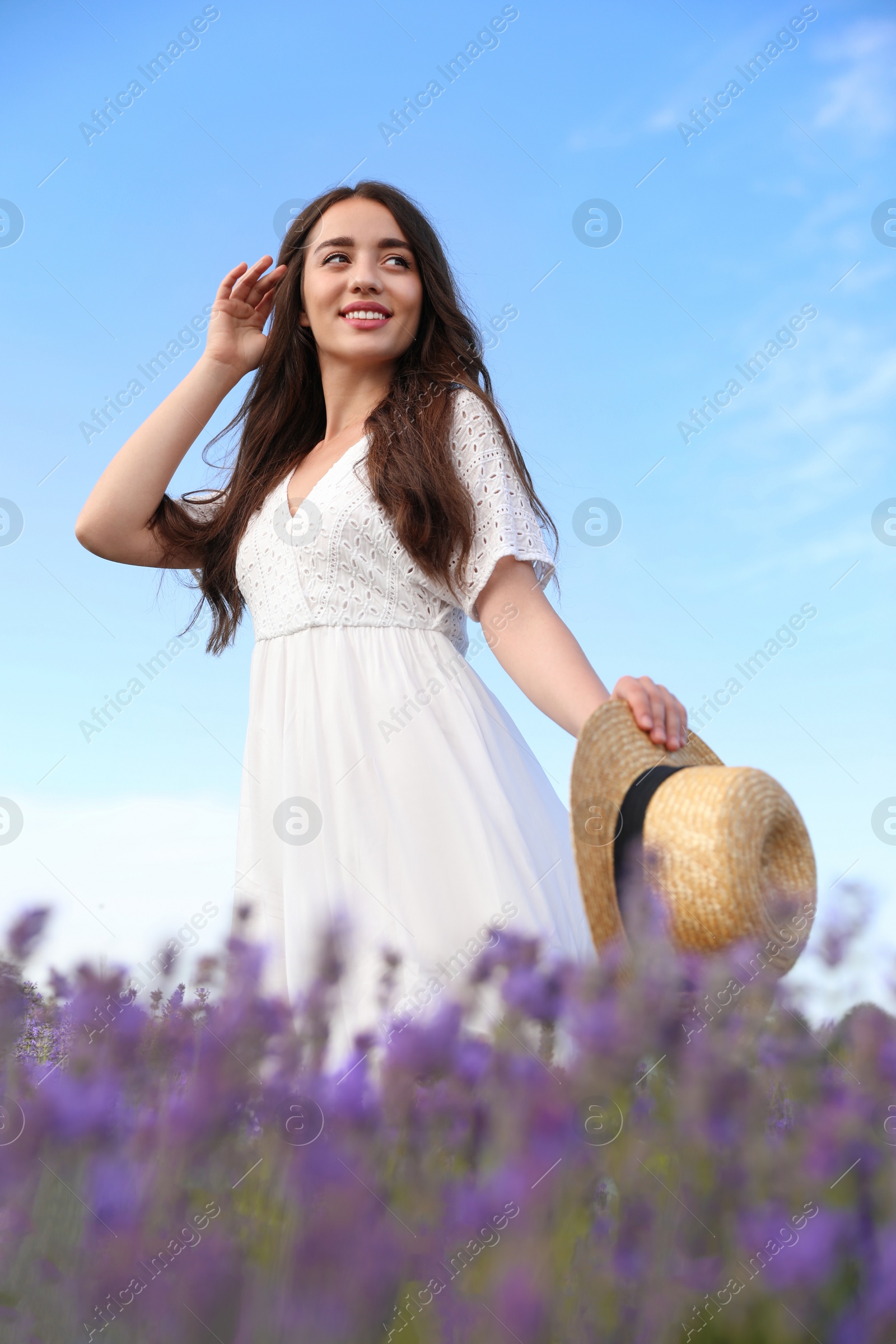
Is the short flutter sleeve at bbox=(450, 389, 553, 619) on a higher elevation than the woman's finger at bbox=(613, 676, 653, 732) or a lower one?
higher

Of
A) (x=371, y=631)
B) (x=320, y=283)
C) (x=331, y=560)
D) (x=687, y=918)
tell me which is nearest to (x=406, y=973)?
(x=687, y=918)

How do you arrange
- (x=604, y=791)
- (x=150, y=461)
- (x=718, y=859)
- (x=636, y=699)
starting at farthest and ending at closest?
(x=150, y=461) → (x=636, y=699) → (x=604, y=791) → (x=718, y=859)

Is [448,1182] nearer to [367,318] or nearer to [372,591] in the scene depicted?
[372,591]

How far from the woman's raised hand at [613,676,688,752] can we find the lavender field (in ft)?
2.72

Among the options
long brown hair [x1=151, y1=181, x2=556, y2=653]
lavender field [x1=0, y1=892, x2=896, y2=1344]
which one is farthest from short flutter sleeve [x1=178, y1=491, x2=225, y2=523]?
lavender field [x1=0, y1=892, x2=896, y2=1344]

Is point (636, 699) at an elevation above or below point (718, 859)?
above

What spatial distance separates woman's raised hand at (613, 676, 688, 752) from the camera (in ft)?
5.65

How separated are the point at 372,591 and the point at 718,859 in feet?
3.65

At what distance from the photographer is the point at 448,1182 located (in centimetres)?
78

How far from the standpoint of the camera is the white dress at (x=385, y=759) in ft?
6.30

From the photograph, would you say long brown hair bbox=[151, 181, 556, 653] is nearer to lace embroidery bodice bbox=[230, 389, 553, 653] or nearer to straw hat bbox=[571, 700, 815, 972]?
lace embroidery bodice bbox=[230, 389, 553, 653]

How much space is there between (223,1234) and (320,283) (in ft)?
7.56

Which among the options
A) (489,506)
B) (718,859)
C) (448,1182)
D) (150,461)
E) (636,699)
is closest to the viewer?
(448,1182)

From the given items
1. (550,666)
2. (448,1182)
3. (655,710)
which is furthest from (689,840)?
(448,1182)
